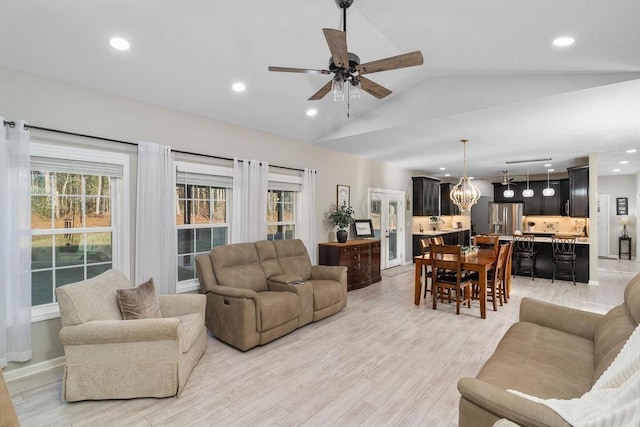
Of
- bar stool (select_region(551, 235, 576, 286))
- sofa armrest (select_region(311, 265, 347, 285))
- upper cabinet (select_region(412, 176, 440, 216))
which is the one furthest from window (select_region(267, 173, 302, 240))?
bar stool (select_region(551, 235, 576, 286))

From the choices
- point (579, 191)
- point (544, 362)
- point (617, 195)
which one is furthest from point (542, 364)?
point (617, 195)

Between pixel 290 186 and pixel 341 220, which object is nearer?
pixel 290 186

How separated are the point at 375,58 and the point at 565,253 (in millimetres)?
5774

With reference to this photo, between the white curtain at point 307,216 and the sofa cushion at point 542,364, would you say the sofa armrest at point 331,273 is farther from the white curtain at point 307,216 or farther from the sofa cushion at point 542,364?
the sofa cushion at point 542,364

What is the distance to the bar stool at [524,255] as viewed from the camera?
665cm

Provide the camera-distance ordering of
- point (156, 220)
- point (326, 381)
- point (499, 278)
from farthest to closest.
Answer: point (499, 278) → point (156, 220) → point (326, 381)

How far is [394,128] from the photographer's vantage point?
461cm

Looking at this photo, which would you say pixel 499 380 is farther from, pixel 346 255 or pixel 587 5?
pixel 346 255

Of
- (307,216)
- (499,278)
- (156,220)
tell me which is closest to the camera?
(156,220)

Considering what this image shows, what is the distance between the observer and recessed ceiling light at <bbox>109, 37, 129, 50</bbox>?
2748 millimetres

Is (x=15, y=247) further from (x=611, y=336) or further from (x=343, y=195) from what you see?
(x=343, y=195)

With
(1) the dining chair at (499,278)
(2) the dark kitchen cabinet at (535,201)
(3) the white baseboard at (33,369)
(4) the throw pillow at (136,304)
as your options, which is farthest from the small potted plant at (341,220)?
(2) the dark kitchen cabinet at (535,201)

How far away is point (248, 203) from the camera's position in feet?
14.8

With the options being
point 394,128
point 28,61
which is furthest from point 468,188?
point 28,61
